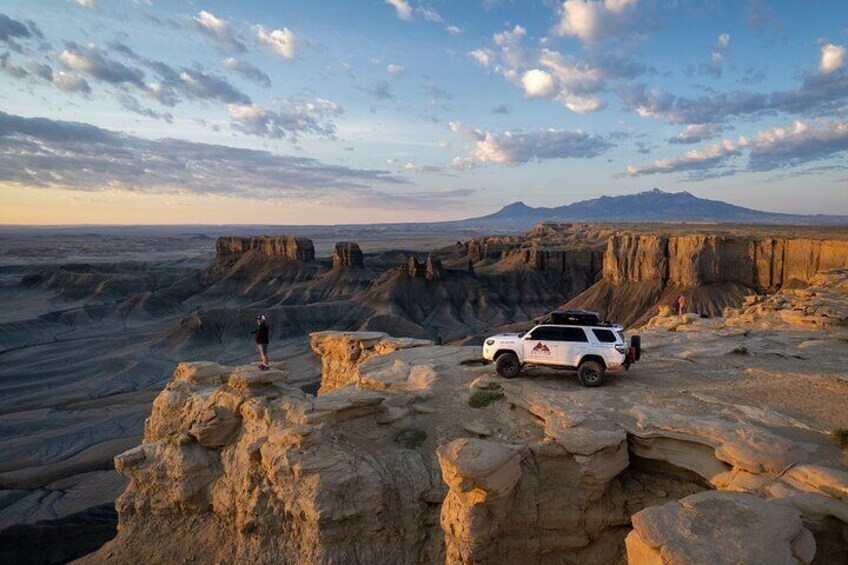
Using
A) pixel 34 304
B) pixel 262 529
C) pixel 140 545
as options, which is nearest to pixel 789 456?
pixel 262 529

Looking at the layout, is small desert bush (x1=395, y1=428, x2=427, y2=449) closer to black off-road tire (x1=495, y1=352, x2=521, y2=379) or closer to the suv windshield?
black off-road tire (x1=495, y1=352, x2=521, y2=379)

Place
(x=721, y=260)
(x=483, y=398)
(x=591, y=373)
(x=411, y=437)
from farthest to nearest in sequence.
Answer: (x=721, y=260), (x=591, y=373), (x=483, y=398), (x=411, y=437)

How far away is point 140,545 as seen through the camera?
14789mm

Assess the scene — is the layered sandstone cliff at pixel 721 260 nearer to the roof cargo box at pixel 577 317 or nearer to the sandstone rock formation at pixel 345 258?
the roof cargo box at pixel 577 317

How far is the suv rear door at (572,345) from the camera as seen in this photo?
1449 cm

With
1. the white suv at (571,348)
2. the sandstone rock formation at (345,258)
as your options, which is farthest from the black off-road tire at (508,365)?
the sandstone rock formation at (345,258)

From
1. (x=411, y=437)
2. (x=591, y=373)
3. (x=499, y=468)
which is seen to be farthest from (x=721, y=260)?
(x=499, y=468)

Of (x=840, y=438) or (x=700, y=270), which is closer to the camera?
(x=840, y=438)

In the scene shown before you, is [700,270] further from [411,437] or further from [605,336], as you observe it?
[411,437]

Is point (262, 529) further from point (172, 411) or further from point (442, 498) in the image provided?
point (172, 411)

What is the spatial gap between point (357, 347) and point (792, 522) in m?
18.7

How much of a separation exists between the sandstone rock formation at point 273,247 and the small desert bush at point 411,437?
303 feet

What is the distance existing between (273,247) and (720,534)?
346 feet

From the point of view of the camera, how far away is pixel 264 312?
75.2m
